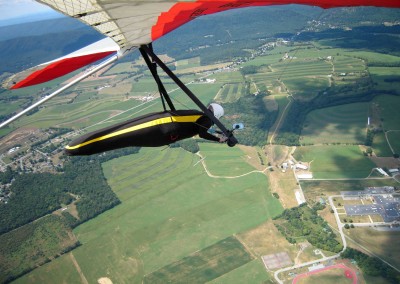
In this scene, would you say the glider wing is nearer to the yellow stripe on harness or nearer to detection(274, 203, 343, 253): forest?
the yellow stripe on harness

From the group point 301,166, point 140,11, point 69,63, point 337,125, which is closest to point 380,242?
point 301,166

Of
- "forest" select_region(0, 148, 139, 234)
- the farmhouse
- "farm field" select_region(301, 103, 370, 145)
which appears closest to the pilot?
"forest" select_region(0, 148, 139, 234)

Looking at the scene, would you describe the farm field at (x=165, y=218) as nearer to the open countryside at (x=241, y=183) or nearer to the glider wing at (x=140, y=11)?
the open countryside at (x=241, y=183)

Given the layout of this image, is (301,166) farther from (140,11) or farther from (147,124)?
(140,11)

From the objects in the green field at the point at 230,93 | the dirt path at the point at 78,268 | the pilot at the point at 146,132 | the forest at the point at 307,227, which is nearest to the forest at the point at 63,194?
the dirt path at the point at 78,268

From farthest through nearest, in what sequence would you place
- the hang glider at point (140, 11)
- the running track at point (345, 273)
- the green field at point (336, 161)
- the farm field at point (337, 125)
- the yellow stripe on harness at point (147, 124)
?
the farm field at point (337, 125), the green field at point (336, 161), the running track at point (345, 273), the yellow stripe on harness at point (147, 124), the hang glider at point (140, 11)
